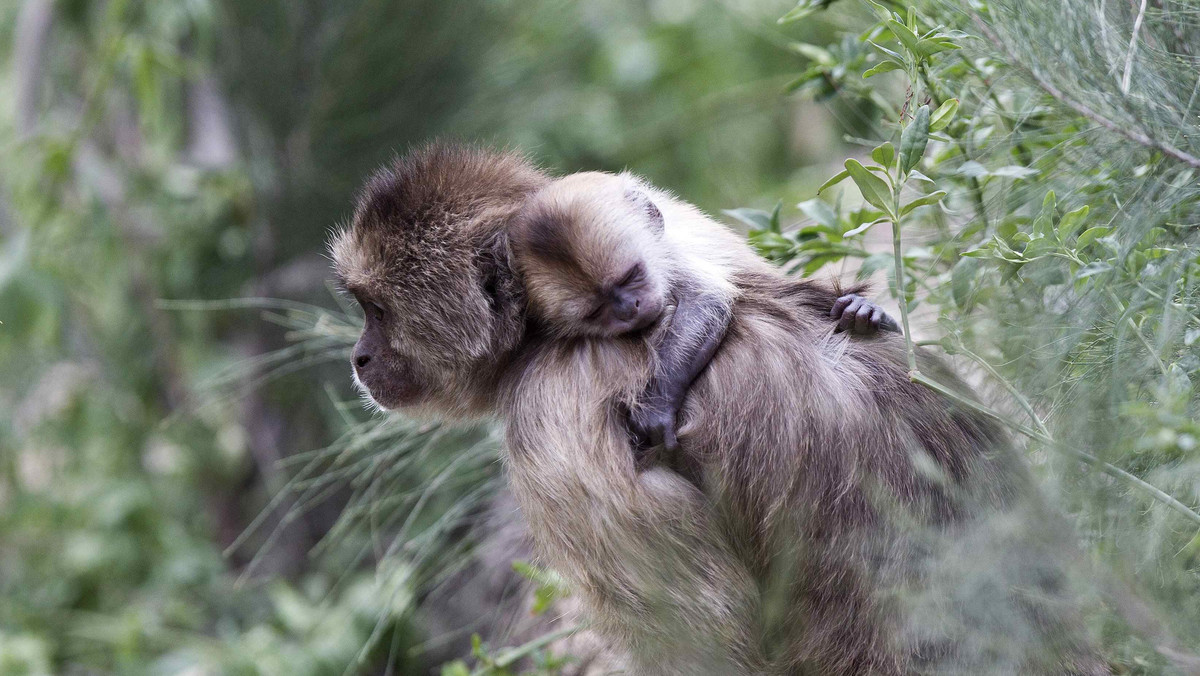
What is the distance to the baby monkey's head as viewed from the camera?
1830 mm

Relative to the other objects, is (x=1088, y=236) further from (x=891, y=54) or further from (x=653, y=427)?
(x=653, y=427)

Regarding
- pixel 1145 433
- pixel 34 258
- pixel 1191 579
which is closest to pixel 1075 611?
pixel 1191 579

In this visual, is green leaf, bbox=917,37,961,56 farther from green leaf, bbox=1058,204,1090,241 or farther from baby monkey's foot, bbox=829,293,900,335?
baby monkey's foot, bbox=829,293,900,335

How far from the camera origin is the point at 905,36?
1416 mm

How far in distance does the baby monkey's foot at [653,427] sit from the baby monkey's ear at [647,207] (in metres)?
0.37

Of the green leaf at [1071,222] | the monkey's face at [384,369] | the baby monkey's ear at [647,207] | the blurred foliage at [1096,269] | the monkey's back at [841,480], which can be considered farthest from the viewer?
the monkey's face at [384,369]

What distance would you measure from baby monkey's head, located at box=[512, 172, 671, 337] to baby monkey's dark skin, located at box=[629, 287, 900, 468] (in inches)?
2.3

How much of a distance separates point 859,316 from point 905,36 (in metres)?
0.59

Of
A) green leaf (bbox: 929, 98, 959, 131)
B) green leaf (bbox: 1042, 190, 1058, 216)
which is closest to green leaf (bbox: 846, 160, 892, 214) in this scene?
green leaf (bbox: 929, 98, 959, 131)

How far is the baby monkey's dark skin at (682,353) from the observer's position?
5.85 ft

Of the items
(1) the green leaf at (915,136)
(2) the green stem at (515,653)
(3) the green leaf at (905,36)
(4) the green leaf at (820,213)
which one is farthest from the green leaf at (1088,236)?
(2) the green stem at (515,653)

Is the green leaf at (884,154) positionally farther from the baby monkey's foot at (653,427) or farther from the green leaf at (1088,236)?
the baby monkey's foot at (653,427)

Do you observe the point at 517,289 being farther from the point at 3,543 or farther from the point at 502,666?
the point at 3,543

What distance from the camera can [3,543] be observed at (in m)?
4.07
